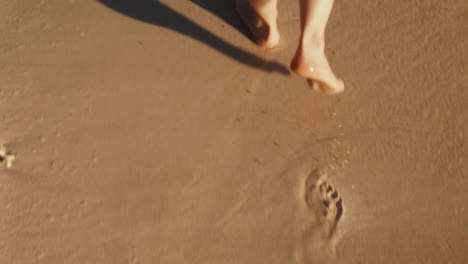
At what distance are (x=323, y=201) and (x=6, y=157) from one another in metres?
0.89

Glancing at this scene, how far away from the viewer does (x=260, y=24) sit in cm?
175

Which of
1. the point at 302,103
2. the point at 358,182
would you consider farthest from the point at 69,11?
the point at 358,182

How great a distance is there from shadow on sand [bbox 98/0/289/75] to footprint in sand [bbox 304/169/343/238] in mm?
369

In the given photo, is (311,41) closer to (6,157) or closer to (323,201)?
(323,201)

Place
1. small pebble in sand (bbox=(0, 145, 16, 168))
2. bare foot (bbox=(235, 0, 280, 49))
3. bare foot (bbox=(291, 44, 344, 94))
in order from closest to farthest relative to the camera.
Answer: bare foot (bbox=(291, 44, 344, 94))
small pebble in sand (bbox=(0, 145, 16, 168))
bare foot (bbox=(235, 0, 280, 49))

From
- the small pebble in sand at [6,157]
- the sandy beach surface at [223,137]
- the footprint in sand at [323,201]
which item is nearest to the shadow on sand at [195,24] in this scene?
the sandy beach surface at [223,137]

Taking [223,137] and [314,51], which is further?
[223,137]

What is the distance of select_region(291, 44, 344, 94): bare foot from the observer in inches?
57.9

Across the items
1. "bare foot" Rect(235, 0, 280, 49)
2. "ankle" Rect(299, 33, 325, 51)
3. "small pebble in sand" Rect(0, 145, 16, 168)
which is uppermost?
"ankle" Rect(299, 33, 325, 51)

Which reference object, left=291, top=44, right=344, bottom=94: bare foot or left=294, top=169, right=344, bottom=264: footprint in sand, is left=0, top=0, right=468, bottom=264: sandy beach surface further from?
left=291, top=44, right=344, bottom=94: bare foot

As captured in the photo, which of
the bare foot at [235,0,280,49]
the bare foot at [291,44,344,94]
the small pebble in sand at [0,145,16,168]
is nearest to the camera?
the bare foot at [291,44,344,94]

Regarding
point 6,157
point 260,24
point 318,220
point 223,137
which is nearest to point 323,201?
point 318,220

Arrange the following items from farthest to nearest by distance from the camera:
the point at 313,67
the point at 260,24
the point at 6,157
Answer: the point at 260,24 < the point at 6,157 < the point at 313,67

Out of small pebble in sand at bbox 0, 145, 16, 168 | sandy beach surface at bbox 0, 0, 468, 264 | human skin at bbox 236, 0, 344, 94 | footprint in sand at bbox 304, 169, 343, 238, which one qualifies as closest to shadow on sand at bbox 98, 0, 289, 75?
sandy beach surface at bbox 0, 0, 468, 264
